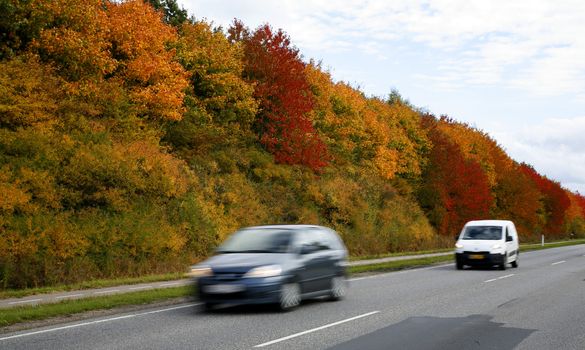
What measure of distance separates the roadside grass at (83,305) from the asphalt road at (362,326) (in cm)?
82

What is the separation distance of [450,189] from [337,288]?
46309 millimetres

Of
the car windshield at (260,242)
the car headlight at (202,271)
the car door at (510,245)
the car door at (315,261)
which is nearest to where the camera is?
the car headlight at (202,271)

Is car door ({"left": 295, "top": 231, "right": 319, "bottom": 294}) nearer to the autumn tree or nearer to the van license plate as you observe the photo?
the van license plate

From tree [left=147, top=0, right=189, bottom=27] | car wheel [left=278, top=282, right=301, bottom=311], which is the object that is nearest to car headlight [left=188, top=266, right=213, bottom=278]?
car wheel [left=278, top=282, right=301, bottom=311]

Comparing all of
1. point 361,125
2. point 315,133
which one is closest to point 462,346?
point 315,133

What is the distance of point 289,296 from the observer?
43.3ft

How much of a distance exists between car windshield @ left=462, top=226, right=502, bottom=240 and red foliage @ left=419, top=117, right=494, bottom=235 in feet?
101

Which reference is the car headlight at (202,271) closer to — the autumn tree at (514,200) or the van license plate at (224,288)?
the van license plate at (224,288)

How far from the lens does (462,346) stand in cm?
950

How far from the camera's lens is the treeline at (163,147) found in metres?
22.4

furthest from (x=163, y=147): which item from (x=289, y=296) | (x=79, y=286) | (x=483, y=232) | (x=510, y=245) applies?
(x=289, y=296)

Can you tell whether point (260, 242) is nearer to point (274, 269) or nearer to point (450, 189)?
point (274, 269)

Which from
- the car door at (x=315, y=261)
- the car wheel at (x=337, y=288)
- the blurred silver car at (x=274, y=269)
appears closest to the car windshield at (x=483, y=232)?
the blurred silver car at (x=274, y=269)

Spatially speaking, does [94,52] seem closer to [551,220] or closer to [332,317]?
[332,317]
